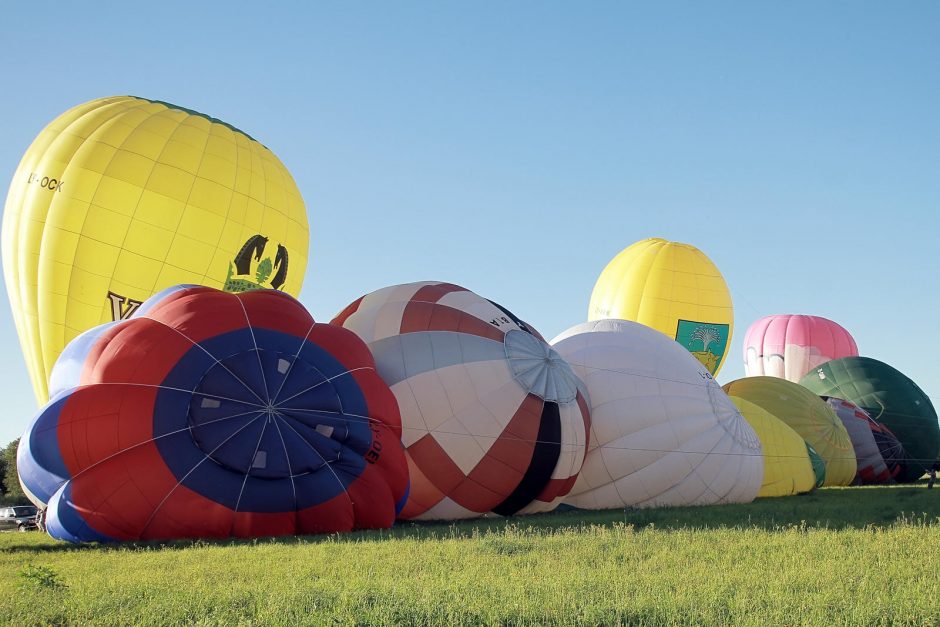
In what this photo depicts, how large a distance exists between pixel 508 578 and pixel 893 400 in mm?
20684

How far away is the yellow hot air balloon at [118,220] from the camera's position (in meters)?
17.2

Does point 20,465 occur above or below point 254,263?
below

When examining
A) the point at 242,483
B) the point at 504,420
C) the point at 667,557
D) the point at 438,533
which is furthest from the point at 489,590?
the point at 504,420

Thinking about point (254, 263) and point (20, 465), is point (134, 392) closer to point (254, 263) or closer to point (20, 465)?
point (20, 465)

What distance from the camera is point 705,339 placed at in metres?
27.2

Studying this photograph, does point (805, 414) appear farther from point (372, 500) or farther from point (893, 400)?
point (372, 500)

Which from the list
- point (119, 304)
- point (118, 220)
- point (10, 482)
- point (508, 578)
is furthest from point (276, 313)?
point (10, 482)

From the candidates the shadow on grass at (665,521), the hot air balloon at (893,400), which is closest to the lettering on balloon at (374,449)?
the shadow on grass at (665,521)

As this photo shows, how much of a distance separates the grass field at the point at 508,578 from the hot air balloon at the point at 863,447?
494 inches

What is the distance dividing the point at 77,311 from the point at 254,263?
3.45 m

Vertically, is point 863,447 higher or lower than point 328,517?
higher

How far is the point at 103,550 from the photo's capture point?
8.70m

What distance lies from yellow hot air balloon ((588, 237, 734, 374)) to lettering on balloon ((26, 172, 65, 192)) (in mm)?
15764

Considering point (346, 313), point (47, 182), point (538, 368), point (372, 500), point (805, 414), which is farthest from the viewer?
point (805, 414)
